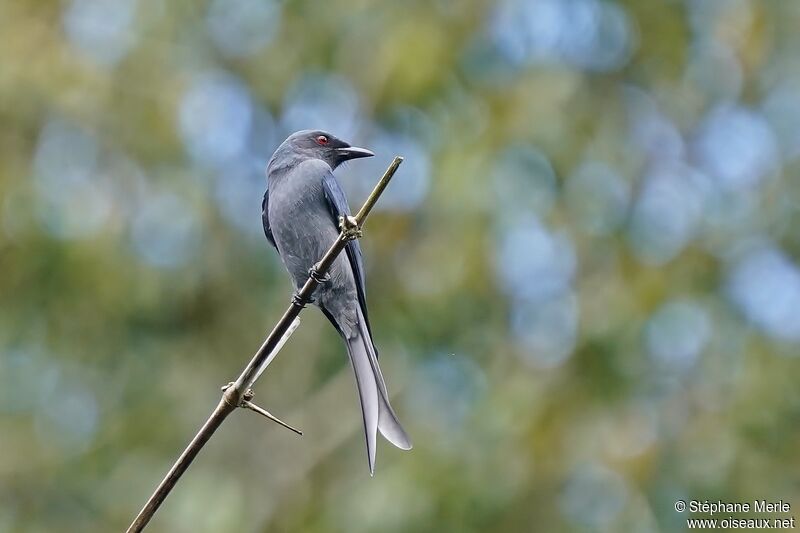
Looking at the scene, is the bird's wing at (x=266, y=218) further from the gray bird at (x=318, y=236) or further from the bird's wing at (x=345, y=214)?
the bird's wing at (x=345, y=214)

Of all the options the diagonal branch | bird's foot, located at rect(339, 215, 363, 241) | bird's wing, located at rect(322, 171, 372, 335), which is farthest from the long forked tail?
bird's foot, located at rect(339, 215, 363, 241)

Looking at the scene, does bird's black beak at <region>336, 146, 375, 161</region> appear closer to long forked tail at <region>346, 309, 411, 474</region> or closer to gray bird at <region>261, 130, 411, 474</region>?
gray bird at <region>261, 130, 411, 474</region>

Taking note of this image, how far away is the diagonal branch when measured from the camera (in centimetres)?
184

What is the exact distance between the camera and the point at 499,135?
8.69 meters

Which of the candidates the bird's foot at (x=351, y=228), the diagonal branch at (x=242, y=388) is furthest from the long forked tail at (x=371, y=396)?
the bird's foot at (x=351, y=228)

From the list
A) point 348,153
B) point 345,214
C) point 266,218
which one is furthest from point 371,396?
point 348,153

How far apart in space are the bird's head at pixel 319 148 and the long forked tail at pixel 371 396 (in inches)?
35.3

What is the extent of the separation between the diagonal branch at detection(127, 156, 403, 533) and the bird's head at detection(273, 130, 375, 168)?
6.64ft

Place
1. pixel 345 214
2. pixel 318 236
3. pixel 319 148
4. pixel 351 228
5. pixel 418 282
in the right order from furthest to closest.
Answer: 1. pixel 418 282
2. pixel 319 148
3. pixel 345 214
4. pixel 318 236
5. pixel 351 228

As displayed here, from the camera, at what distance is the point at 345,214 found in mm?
4117

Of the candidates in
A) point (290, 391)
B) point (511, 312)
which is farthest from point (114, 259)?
point (511, 312)

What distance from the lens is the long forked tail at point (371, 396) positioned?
8.88ft

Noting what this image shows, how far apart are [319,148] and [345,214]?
0.49m

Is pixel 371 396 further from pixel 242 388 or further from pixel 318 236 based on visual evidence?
pixel 242 388
